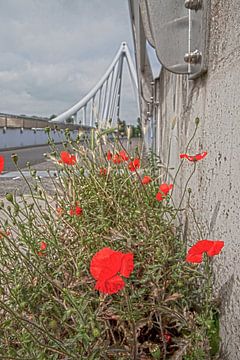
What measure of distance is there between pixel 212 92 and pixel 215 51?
13cm

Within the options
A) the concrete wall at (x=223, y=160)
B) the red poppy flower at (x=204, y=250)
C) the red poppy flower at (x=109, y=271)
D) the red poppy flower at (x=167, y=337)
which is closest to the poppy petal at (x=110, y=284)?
the red poppy flower at (x=109, y=271)

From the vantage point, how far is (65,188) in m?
2.00

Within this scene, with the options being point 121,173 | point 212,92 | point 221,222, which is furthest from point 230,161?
point 121,173

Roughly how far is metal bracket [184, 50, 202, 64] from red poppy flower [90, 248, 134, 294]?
0.95 meters

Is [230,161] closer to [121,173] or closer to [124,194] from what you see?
[124,194]

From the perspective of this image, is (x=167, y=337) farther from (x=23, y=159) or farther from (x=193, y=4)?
(x=23, y=159)

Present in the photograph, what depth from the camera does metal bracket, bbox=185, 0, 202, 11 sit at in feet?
4.54

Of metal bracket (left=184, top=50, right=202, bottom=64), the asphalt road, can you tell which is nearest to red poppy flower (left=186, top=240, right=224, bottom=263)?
metal bracket (left=184, top=50, right=202, bottom=64)

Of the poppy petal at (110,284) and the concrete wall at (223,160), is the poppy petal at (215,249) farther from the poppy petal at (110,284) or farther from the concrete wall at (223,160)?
Result: the poppy petal at (110,284)

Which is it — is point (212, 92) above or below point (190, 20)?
below

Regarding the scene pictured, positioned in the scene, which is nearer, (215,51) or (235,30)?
(235,30)

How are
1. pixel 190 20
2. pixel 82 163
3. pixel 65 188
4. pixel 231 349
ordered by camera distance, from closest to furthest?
pixel 231 349
pixel 190 20
pixel 65 188
pixel 82 163

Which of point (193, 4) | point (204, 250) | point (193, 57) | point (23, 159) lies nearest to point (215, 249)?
point (204, 250)

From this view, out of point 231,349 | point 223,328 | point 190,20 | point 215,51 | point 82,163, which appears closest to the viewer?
point 231,349
